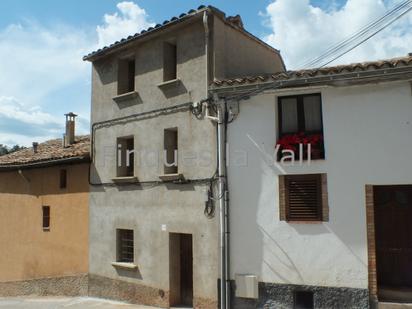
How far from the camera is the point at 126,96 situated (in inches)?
543

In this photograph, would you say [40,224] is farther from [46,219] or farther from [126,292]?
[126,292]

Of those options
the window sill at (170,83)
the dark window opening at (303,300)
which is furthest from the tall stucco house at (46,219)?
the dark window opening at (303,300)

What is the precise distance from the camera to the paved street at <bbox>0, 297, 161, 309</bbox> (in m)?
13.0

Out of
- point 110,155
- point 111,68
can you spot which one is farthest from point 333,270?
point 111,68

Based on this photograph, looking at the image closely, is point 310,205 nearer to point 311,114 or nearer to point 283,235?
point 283,235

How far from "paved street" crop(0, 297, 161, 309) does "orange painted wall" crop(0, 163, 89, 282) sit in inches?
35.6

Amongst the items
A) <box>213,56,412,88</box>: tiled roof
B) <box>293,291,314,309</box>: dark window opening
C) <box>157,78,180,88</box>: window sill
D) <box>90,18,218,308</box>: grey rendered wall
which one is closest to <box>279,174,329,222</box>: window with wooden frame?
<box>293,291,314,309</box>: dark window opening

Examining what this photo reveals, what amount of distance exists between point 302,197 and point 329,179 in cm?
80

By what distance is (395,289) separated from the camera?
1009 cm

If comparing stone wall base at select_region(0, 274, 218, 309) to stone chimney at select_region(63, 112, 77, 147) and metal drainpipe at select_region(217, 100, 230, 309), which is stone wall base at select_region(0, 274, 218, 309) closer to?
metal drainpipe at select_region(217, 100, 230, 309)

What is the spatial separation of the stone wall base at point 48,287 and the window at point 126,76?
638 centimetres

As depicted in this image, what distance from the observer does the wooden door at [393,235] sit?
10.5 m

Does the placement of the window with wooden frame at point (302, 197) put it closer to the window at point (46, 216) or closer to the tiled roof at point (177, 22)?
the tiled roof at point (177, 22)

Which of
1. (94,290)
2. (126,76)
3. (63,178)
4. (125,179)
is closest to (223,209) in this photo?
(125,179)
